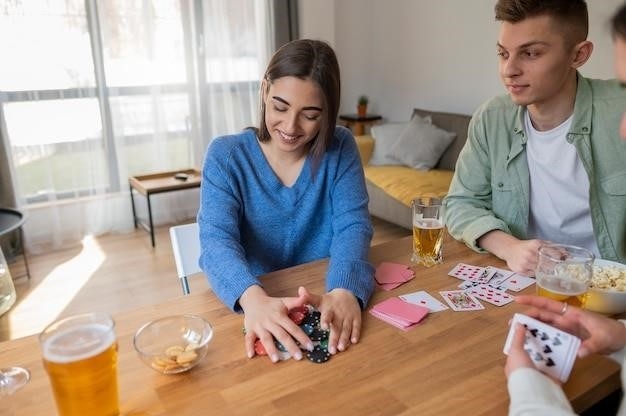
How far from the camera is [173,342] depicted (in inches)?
38.6

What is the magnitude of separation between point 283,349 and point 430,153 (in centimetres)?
330

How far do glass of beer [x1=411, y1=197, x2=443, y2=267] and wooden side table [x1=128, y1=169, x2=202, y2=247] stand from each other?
274 cm

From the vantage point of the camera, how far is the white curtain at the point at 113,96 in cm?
360

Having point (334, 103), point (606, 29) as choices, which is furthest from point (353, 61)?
point (606, 29)

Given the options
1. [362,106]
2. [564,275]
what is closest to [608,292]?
[564,275]

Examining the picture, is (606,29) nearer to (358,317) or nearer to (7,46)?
(358,317)

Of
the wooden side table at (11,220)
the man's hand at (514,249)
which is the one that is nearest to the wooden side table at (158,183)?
the wooden side table at (11,220)

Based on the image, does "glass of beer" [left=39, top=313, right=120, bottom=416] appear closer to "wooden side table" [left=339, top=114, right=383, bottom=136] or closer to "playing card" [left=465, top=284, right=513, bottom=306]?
"playing card" [left=465, top=284, right=513, bottom=306]

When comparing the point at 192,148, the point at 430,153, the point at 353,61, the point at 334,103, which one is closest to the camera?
the point at 334,103

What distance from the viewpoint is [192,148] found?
14.5 ft

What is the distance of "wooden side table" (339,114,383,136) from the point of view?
4.94 meters

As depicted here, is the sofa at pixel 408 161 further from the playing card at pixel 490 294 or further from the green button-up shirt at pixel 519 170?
the playing card at pixel 490 294

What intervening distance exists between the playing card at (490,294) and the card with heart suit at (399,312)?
16 centimetres

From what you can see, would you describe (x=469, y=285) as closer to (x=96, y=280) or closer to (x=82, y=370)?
(x=82, y=370)
